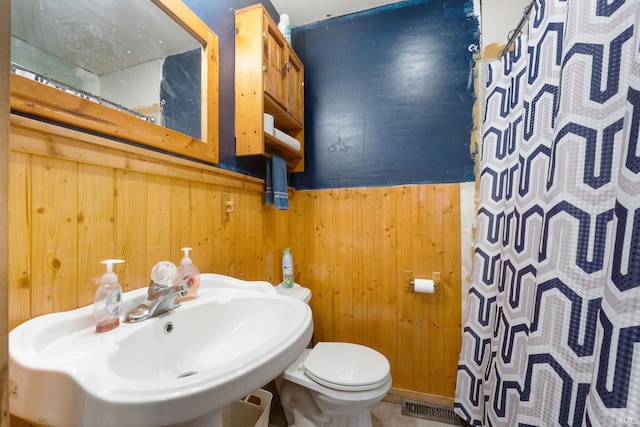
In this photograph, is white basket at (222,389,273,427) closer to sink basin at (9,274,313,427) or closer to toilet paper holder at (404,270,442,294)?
sink basin at (9,274,313,427)

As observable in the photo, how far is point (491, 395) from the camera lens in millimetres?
1178

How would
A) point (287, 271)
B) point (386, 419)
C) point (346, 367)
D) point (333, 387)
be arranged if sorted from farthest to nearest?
point (287, 271) < point (386, 419) < point (346, 367) < point (333, 387)

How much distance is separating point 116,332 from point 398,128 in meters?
1.66

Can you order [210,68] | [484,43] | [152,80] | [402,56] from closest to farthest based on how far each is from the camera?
1. [152,80]
2. [210,68]
3. [484,43]
4. [402,56]

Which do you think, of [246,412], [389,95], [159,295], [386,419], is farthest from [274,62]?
[386,419]

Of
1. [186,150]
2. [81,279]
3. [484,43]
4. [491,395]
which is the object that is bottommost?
[491,395]

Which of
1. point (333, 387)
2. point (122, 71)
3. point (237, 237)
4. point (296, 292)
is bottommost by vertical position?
point (333, 387)

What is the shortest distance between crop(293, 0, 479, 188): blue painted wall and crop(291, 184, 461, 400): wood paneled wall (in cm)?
13

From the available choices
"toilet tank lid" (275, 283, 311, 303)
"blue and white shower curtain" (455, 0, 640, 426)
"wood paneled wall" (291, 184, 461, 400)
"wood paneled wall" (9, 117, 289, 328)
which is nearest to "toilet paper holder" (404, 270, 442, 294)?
"wood paneled wall" (291, 184, 461, 400)

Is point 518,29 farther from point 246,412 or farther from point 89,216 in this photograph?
point 246,412

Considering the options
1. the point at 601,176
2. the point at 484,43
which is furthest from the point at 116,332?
the point at 484,43

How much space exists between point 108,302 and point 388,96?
1724 millimetres

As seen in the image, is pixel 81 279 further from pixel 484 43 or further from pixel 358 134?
pixel 484 43

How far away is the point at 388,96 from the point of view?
1.69m
